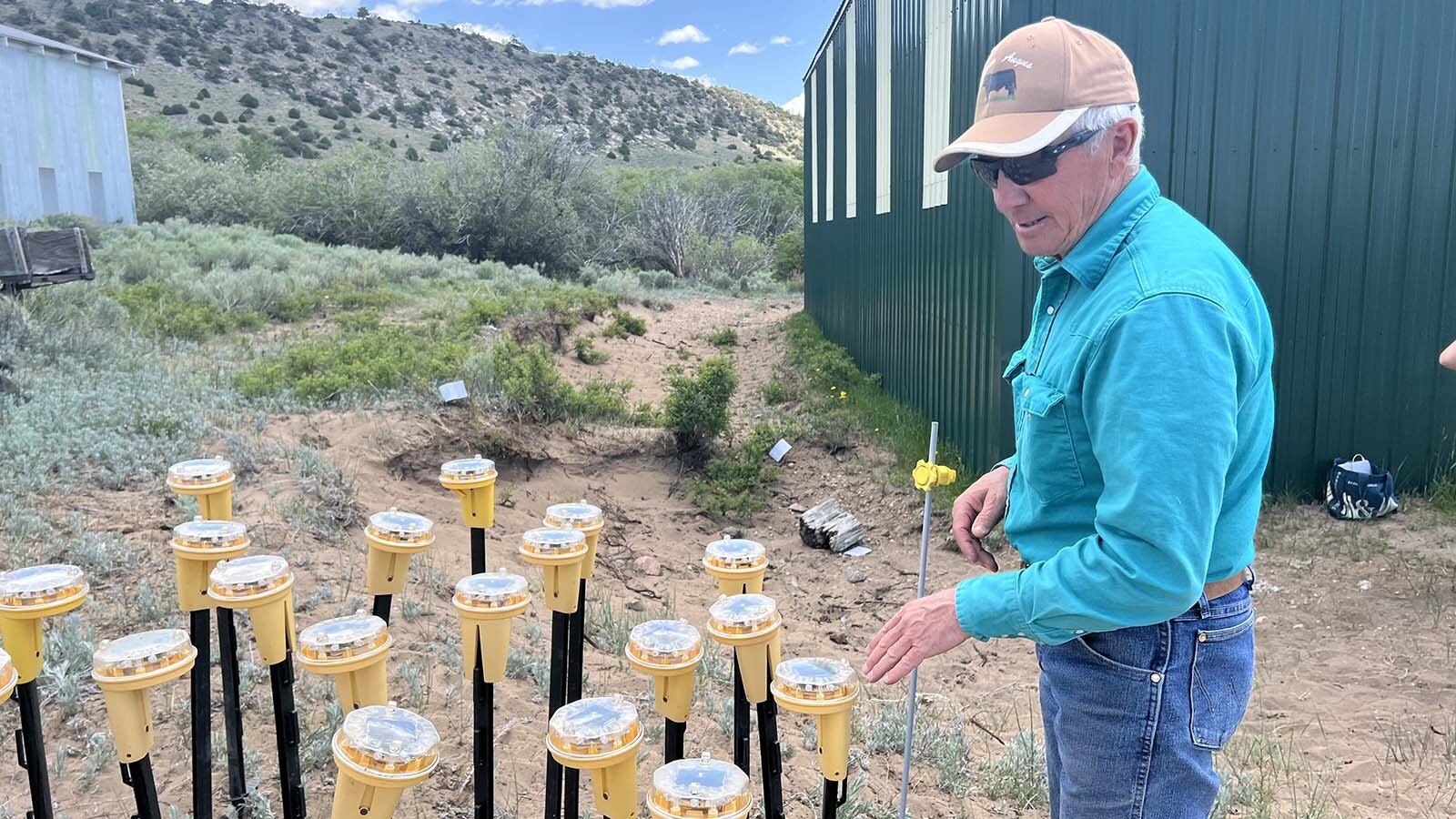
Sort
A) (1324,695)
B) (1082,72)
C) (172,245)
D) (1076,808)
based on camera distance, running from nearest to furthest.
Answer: (1082,72) < (1076,808) < (1324,695) < (172,245)

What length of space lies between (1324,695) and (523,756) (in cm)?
356

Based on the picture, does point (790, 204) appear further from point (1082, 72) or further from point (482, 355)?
point (1082, 72)

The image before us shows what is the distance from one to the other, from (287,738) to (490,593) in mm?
673

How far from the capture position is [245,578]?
2.30 m

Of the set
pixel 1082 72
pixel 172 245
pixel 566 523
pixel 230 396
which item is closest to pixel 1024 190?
pixel 1082 72

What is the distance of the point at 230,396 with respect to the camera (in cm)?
739

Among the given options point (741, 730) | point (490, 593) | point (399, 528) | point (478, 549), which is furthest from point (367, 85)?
point (741, 730)

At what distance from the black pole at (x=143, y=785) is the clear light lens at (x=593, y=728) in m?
1.00

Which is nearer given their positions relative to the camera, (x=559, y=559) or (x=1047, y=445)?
(x=1047, y=445)

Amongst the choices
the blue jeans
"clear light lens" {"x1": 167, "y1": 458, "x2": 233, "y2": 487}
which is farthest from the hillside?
the blue jeans

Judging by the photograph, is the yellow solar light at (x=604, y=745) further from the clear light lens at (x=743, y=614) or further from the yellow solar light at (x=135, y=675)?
the yellow solar light at (x=135, y=675)

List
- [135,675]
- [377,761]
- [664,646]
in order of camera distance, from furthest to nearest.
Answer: [664,646]
[135,675]
[377,761]

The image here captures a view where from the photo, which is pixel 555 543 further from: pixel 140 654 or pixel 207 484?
pixel 207 484

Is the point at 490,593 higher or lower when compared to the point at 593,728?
higher
